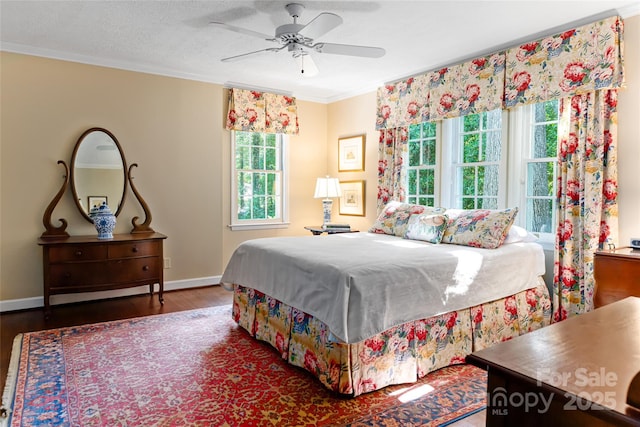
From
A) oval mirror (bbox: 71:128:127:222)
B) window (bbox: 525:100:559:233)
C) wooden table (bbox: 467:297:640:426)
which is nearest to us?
wooden table (bbox: 467:297:640:426)

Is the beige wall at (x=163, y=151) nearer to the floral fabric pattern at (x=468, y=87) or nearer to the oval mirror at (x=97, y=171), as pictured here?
the oval mirror at (x=97, y=171)

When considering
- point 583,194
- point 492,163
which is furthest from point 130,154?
point 583,194

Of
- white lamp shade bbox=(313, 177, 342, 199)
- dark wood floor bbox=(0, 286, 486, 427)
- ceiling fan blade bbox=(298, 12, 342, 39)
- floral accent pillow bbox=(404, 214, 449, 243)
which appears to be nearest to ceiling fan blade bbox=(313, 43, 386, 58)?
ceiling fan blade bbox=(298, 12, 342, 39)

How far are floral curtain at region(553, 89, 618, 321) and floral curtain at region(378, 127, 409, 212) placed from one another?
1780 millimetres

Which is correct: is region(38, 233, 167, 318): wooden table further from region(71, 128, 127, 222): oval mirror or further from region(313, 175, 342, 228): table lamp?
region(313, 175, 342, 228): table lamp

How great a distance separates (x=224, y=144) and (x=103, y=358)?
2.96 m

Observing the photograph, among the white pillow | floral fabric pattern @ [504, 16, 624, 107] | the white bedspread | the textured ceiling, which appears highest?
the textured ceiling

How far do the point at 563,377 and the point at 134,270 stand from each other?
4.02 m

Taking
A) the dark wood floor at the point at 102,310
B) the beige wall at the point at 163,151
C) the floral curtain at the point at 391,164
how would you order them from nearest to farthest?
the dark wood floor at the point at 102,310
the beige wall at the point at 163,151
the floral curtain at the point at 391,164

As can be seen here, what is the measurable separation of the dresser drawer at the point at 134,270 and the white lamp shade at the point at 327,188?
2.22 meters

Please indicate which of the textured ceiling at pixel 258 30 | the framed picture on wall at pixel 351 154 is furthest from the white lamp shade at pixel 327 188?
the textured ceiling at pixel 258 30

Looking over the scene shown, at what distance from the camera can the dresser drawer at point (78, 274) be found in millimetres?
3752

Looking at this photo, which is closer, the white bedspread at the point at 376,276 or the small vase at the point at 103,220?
the white bedspread at the point at 376,276

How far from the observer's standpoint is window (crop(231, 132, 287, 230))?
5.32 metres
